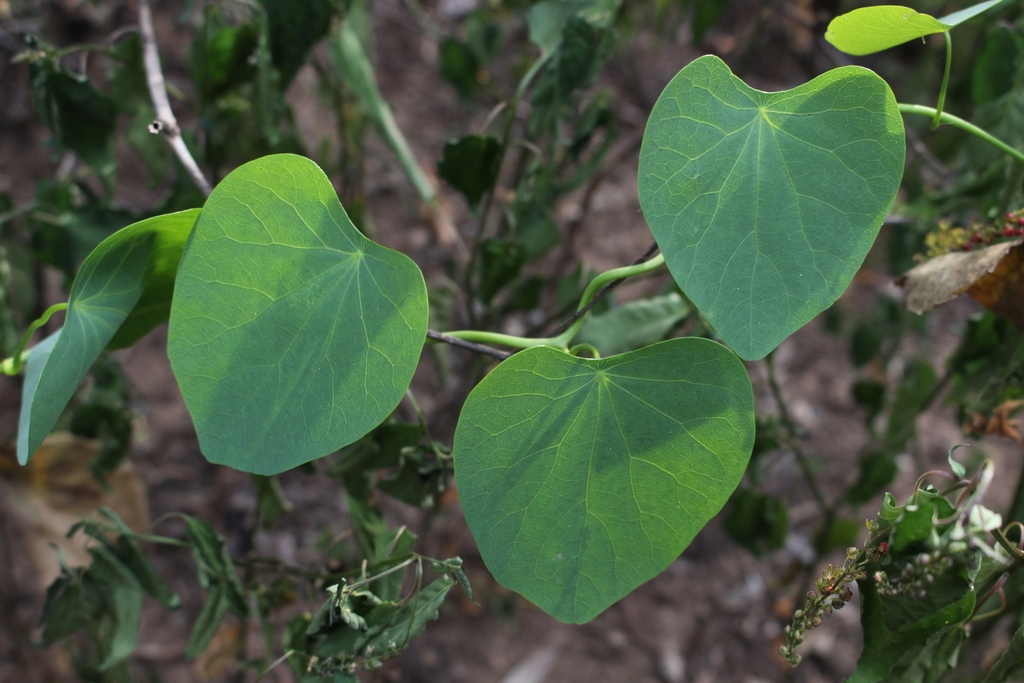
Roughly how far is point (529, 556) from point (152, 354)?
4.96 feet

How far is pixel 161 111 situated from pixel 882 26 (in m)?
0.74

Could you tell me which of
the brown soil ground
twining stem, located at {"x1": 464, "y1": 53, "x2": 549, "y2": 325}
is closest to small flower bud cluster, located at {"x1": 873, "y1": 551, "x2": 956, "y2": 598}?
twining stem, located at {"x1": 464, "y1": 53, "x2": 549, "y2": 325}

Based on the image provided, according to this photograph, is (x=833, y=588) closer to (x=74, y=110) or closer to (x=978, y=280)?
(x=978, y=280)

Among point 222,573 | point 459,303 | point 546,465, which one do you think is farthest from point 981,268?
point 459,303

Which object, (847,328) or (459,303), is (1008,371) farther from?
(847,328)

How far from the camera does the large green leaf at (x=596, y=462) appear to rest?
1.66ft

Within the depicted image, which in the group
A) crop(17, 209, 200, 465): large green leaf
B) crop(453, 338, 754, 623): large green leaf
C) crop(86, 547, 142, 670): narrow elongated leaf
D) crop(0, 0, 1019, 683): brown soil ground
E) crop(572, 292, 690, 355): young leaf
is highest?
crop(17, 209, 200, 465): large green leaf

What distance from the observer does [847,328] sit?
1959mm

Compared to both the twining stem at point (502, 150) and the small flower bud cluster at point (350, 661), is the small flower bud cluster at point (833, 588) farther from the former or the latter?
the twining stem at point (502, 150)

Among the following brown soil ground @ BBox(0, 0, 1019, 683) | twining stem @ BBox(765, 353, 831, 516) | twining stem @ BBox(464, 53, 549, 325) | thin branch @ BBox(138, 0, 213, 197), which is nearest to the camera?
thin branch @ BBox(138, 0, 213, 197)

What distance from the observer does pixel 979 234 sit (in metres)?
0.70

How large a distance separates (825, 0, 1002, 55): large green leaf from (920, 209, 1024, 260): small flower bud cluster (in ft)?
0.69

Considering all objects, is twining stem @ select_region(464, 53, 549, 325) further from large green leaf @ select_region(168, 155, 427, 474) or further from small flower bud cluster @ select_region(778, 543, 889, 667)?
small flower bud cluster @ select_region(778, 543, 889, 667)

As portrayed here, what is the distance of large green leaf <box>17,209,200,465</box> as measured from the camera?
526mm
